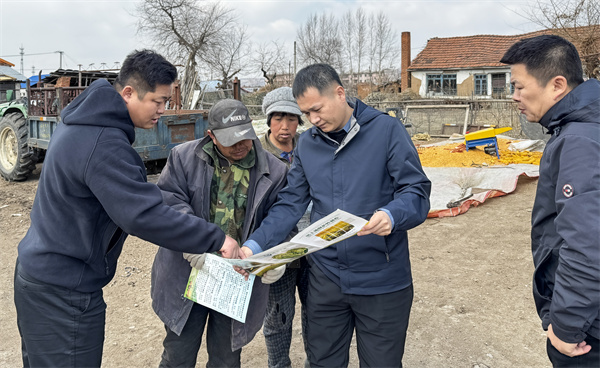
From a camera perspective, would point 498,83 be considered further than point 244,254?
Yes

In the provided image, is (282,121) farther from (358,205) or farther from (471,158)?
(471,158)

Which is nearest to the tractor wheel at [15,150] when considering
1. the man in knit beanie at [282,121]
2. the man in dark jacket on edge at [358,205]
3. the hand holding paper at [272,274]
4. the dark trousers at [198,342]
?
the man in knit beanie at [282,121]

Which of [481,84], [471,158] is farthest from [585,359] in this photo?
[481,84]

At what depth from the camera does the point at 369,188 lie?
223 cm

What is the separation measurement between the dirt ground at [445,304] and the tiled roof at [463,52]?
2743cm

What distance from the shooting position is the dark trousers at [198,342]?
2.55m

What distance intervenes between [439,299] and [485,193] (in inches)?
153

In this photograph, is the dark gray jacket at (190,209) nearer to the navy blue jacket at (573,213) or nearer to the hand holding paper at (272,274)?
the hand holding paper at (272,274)

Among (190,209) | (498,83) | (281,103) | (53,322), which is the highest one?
(498,83)

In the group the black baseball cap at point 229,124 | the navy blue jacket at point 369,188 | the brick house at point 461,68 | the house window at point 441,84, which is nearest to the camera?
the navy blue jacket at point 369,188

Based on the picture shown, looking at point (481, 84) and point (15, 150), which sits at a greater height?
point (481, 84)

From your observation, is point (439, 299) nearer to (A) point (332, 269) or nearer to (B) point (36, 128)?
(A) point (332, 269)

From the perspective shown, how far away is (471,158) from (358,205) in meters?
9.05

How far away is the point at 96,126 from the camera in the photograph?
1.98 metres
